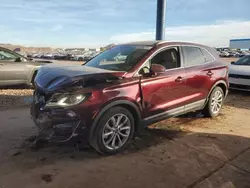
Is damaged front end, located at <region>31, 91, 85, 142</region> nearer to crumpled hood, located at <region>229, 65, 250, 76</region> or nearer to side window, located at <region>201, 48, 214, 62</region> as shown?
side window, located at <region>201, 48, 214, 62</region>

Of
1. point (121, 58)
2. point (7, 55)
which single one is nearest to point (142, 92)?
point (121, 58)

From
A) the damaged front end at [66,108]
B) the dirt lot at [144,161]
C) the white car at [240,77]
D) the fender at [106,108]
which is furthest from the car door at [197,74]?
the white car at [240,77]

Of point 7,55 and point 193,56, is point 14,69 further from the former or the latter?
point 193,56

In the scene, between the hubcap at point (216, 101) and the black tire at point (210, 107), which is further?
the hubcap at point (216, 101)

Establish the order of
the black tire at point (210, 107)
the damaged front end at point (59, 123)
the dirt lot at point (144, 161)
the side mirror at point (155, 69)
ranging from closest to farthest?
the dirt lot at point (144, 161) < the damaged front end at point (59, 123) < the side mirror at point (155, 69) < the black tire at point (210, 107)

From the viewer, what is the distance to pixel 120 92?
3.74 metres

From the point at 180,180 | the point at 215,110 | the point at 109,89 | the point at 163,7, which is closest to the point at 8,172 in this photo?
the point at 109,89

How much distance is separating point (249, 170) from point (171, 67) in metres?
2.12

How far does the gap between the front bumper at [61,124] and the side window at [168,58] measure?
172 cm

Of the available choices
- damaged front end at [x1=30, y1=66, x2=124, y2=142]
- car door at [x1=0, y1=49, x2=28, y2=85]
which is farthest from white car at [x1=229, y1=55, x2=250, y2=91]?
car door at [x1=0, y1=49, x2=28, y2=85]

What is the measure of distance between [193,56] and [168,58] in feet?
2.49

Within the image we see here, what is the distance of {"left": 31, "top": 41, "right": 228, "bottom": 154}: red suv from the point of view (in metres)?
3.44

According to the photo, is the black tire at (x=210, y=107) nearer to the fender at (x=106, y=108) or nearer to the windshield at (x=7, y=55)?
the fender at (x=106, y=108)

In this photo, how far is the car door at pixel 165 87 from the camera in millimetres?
4160
